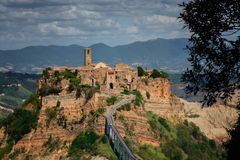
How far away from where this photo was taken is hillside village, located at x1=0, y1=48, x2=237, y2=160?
52438 mm

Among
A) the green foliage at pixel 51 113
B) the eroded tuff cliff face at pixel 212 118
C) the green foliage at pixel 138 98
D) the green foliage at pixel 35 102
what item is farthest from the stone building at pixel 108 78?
the eroded tuff cliff face at pixel 212 118

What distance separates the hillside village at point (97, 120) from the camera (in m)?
52.4

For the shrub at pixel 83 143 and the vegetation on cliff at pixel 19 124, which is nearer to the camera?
the shrub at pixel 83 143

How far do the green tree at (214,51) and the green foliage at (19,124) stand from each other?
43.0 metres

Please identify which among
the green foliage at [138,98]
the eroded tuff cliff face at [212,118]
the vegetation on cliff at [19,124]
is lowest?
the eroded tuff cliff face at [212,118]

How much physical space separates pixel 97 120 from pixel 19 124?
10009mm

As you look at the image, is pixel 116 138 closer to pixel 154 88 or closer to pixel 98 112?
pixel 98 112

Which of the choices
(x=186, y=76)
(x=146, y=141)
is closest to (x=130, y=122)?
(x=146, y=141)

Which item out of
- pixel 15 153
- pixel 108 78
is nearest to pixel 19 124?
pixel 15 153

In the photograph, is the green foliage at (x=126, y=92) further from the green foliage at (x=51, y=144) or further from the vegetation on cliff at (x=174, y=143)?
the green foliage at (x=51, y=144)

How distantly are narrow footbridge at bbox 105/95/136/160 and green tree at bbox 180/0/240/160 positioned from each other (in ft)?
93.3

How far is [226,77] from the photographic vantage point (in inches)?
621

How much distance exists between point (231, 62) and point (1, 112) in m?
165

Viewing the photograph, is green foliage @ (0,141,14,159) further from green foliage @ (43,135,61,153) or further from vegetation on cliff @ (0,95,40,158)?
green foliage @ (43,135,61,153)
